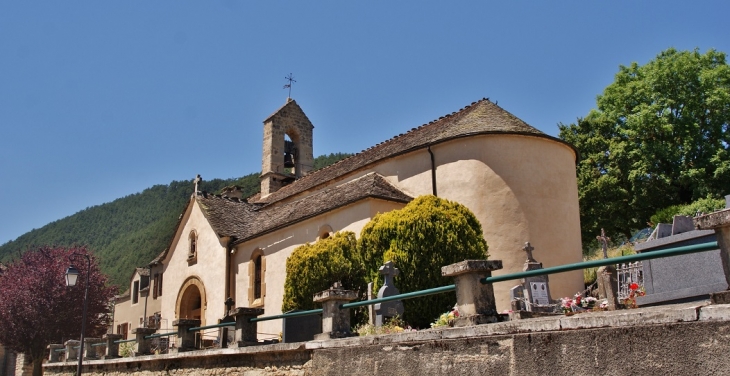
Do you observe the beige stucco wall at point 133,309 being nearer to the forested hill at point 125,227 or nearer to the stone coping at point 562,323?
the stone coping at point 562,323

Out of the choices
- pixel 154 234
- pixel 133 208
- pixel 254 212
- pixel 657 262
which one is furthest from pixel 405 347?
pixel 133 208

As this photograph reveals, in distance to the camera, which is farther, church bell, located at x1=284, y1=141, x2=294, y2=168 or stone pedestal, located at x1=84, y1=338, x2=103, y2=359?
church bell, located at x1=284, y1=141, x2=294, y2=168

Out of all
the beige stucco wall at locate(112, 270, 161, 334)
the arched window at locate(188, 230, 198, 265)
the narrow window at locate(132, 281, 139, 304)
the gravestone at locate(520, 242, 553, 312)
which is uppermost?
the arched window at locate(188, 230, 198, 265)

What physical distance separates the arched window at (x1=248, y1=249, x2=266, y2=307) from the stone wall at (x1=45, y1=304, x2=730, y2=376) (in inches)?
511

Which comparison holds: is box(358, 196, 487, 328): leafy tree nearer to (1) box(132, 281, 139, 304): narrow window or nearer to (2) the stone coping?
(2) the stone coping

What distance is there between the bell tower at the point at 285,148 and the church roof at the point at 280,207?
2.54 metres

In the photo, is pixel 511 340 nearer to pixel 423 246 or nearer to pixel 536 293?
pixel 536 293

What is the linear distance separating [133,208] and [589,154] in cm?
7198

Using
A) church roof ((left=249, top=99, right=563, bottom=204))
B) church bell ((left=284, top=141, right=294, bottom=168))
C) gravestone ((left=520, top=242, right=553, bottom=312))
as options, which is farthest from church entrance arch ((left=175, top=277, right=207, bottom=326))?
gravestone ((left=520, top=242, right=553, bottom=312))

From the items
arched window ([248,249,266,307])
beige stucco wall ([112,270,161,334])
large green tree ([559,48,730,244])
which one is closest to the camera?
arched window ([248,249,266,307])

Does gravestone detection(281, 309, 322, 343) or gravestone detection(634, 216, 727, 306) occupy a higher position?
gravestone detection(634, 216, 727, 306)

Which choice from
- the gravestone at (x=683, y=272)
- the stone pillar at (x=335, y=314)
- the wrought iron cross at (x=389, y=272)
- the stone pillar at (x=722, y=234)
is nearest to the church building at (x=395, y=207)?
the wrought iron cross at (x=389, y=272)

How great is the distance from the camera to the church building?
19.6 metres

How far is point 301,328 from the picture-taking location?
11484 mm
